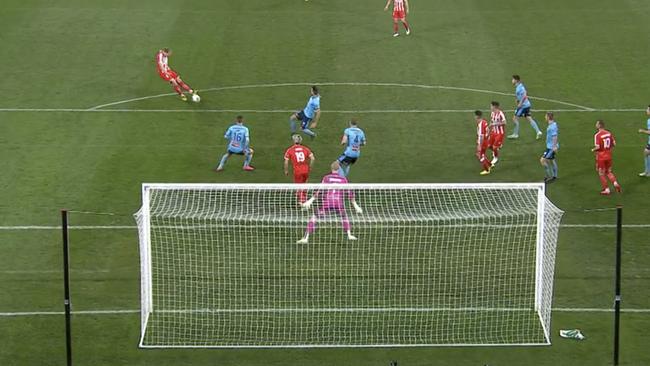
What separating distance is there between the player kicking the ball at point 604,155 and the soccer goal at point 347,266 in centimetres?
223

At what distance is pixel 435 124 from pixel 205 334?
13.1m

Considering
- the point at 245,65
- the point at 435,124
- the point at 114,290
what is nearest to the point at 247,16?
the point at 245,65

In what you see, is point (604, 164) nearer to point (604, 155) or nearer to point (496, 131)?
point (604, 155)

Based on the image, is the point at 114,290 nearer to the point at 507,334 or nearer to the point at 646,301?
the point at 507,334

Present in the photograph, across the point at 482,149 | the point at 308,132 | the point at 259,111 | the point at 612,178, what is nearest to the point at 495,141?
Result: the point at 482,149

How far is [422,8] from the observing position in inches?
1762

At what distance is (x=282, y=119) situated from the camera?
35.2m

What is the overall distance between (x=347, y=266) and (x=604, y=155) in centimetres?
733

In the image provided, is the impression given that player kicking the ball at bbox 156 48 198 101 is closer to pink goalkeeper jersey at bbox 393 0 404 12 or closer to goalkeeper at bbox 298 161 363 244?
pink goalkeeper jersey at bbox 393 0 404 12

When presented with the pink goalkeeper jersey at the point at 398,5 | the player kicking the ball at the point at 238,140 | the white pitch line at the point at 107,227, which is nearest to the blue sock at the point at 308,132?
the player kicking the ball at the point at 238,140

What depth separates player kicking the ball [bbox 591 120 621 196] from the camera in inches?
1169

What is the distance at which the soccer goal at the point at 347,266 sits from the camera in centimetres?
2384

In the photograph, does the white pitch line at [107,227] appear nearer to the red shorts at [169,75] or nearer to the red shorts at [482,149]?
the red shorts at [482,149]

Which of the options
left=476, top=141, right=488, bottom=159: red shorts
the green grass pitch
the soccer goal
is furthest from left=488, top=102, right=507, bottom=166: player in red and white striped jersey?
the soccer goal
